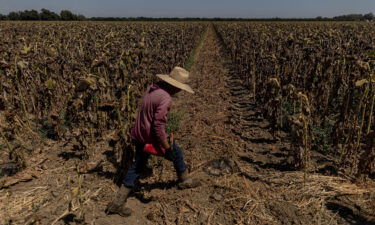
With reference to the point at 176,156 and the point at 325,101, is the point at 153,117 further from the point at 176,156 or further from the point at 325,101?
the point at 325,101

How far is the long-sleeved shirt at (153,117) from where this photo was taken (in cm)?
293

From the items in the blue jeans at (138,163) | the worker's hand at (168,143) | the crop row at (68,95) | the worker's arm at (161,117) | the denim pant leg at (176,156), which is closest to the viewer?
the worker's arm at (161,117)

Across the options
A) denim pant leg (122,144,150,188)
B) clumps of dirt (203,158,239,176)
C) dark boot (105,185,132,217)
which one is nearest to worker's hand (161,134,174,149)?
denim pant leg (122,144,150,188)

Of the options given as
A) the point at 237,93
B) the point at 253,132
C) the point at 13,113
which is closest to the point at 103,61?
the point at 13,113

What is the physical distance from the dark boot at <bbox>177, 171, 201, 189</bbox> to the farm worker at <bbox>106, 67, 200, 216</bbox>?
0.26m

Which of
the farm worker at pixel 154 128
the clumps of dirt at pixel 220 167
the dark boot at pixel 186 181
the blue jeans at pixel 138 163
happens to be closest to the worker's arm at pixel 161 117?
the farm worker at pixel 154 128

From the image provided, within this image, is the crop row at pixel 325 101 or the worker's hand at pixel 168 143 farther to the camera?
the crop row at pixel 325 101

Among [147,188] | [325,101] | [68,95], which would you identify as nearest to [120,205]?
[147,188]

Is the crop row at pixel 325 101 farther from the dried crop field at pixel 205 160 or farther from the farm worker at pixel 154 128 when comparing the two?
the farm worker at pixel 154 128

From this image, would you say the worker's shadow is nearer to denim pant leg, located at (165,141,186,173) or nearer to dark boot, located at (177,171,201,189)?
dark boot, located at (177,171,201,189)

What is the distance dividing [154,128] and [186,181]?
105 cm

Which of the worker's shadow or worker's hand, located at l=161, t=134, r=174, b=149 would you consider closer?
worker's hand, located at l=161, t=134, r=174, b=149

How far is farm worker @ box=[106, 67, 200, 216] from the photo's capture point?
295 centimetres

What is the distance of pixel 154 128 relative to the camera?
2.99 metres
